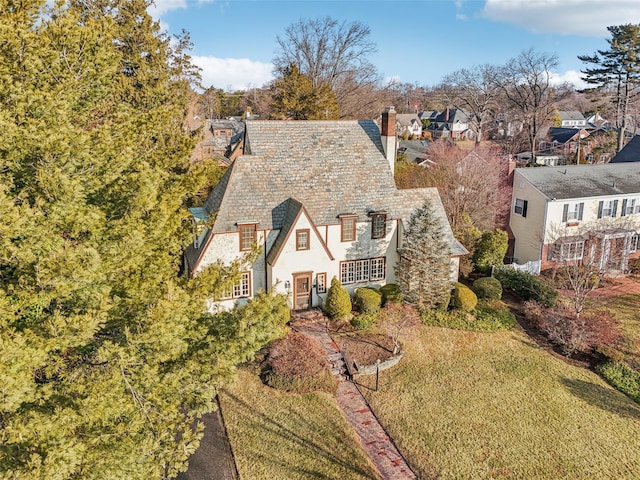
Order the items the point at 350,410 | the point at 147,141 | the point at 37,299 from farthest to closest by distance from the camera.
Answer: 1. the point at 350,410
2. the point at 147,141
3. the point at 37,299

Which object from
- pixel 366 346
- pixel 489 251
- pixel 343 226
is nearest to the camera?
pixel 366 346

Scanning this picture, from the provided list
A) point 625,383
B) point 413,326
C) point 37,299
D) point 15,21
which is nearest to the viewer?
point 37,299

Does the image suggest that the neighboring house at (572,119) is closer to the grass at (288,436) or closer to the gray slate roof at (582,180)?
the gray slate roof at (582,180)

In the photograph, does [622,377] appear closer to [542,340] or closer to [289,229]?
[542,340]

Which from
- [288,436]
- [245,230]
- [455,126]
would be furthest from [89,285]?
[455,126]

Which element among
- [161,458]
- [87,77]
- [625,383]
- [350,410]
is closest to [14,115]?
[87,77]

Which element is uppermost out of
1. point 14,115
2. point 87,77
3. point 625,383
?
point 87,77

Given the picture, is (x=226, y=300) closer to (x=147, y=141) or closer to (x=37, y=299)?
(x=147, y=141)
